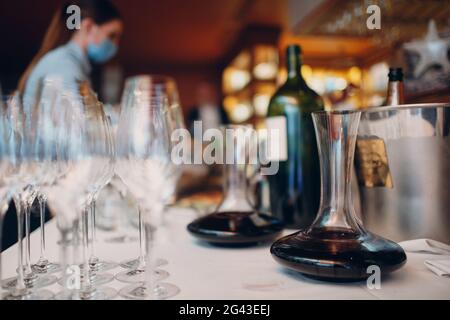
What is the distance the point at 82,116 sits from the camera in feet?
1.51

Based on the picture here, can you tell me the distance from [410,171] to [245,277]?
30 cm

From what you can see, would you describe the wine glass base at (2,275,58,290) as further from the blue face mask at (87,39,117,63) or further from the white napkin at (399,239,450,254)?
the blue face mask at (87,39,117,63)

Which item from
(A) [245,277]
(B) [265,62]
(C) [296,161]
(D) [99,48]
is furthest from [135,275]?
(B) [265,62]

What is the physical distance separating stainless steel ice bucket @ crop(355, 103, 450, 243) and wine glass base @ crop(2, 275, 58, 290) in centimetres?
49

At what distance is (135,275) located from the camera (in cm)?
53

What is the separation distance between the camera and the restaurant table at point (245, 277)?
1.48ft

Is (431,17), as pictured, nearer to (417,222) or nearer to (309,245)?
(417,222)

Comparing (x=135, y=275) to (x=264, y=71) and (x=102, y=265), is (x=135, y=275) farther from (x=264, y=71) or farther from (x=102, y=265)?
(x=264, y=71)

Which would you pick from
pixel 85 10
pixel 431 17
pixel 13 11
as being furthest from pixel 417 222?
pixel 13 11

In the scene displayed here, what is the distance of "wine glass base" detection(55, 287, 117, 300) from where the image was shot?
42cm

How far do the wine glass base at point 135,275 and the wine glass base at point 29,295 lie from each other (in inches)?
3.7

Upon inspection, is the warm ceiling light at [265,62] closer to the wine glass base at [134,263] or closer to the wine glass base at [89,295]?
the wine glass base at [134,263]

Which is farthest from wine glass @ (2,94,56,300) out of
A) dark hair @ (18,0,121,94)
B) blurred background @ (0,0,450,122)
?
blurred background @ (0,0,450,122)

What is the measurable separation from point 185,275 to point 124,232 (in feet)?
1.23
